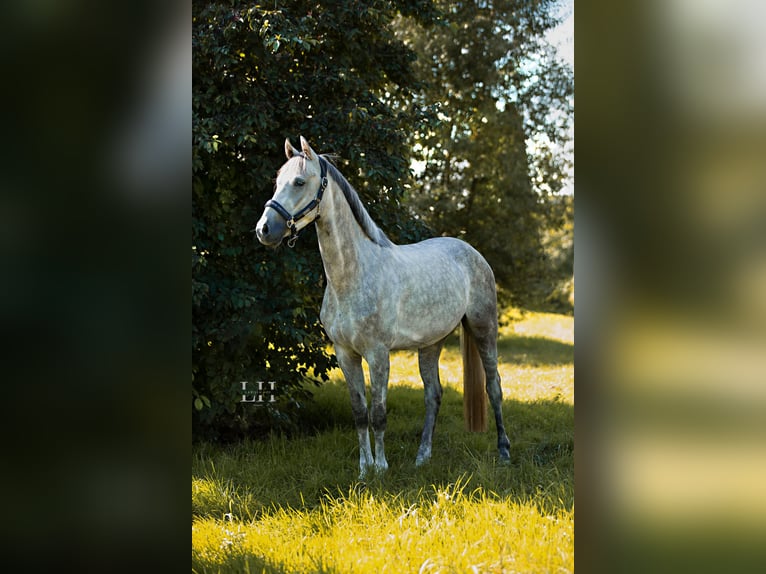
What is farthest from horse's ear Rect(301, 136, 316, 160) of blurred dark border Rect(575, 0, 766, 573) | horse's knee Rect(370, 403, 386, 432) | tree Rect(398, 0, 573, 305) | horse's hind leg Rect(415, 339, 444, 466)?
tree Rect(398, 0, 573, 305)

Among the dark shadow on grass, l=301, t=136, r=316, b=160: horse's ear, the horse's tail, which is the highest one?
l=301, t=136, r=316, b=160: horse's ear

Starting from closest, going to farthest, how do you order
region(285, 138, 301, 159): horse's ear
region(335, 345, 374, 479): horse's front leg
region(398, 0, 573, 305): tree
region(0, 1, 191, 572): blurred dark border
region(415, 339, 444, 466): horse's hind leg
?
region(0, 1, 191, 572): blurred dark border < region(285, 138, 301, 159): horse's ear < region(335, 345, 374, 479): horse's front leg < region(415, 339, 444, 466): horse's hind leg < region(398, 0, 573, 305): tree

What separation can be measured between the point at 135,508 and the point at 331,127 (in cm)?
417

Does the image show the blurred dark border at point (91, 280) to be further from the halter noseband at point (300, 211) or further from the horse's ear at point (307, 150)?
the horse's ear at point (307, 150)

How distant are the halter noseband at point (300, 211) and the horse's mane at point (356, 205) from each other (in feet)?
0.26

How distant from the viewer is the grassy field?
8.23 ft

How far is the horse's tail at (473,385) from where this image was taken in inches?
195

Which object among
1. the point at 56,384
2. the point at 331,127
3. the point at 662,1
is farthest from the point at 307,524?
the point at 331,127

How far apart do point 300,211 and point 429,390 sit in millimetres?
1788

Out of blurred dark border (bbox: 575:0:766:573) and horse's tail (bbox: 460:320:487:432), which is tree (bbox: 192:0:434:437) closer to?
horse's tail (bbox: 460:320:487:432)

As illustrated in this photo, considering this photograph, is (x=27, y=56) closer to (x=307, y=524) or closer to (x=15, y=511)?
(x=15, y=511)

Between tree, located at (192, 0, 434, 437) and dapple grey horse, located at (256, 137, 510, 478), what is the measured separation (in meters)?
0.95

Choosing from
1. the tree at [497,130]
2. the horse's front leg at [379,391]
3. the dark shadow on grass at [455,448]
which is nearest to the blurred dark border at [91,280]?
the dark shadow on grass at [455,448]

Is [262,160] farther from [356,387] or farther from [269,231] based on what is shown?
[356,387]
